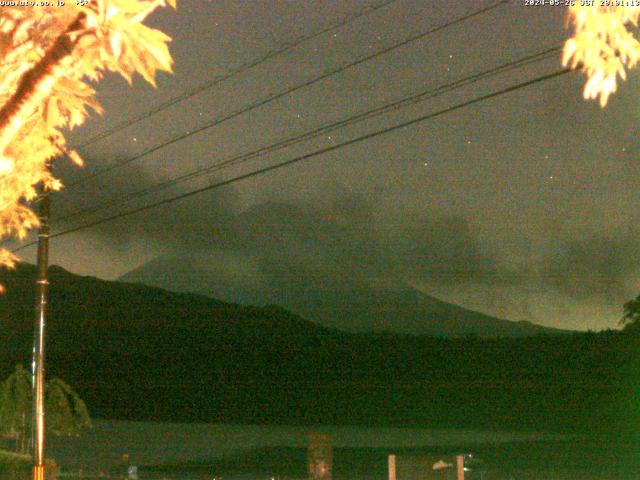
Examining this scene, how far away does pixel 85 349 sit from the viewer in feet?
475

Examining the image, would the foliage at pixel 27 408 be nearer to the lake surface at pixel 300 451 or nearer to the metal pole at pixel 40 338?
the lake surface at pixel 300 451

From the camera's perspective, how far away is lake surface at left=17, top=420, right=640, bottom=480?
4806 centimetres

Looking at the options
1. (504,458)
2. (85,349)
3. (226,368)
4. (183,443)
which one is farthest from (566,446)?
(85,349)

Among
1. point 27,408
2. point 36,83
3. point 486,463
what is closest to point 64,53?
point 36,83

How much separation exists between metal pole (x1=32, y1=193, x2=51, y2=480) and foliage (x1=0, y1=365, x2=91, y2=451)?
41.3 ft

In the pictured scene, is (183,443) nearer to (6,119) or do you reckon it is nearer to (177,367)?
(177,367)

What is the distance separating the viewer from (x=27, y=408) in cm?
3306

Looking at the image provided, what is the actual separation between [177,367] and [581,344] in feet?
213

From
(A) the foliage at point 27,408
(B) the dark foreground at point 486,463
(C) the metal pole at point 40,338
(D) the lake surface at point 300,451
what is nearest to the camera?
(C) the metal pole at point 40,338

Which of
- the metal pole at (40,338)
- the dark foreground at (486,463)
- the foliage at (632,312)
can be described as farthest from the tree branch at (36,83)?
the foliage at (632,312)

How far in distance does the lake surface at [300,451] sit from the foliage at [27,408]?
Answer: 6.23 meters

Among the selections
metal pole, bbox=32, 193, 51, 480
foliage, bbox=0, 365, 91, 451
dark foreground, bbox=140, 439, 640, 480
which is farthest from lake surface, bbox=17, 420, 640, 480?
metal pole, bbox=32, 193, 51, 480

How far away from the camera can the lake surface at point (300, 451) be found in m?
48.1

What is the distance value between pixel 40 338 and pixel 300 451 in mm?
46454
